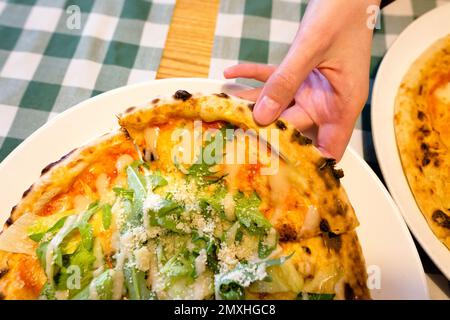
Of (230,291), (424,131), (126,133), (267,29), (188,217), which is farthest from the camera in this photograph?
(267,29)

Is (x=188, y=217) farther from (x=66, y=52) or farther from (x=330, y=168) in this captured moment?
(x=66, y=52)

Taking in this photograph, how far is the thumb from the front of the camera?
1.31m

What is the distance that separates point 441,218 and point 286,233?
603 mm

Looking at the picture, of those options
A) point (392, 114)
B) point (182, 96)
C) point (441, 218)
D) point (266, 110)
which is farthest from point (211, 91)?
point (441, 218)

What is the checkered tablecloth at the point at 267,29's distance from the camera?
2.03m

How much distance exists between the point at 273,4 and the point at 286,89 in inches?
41.7

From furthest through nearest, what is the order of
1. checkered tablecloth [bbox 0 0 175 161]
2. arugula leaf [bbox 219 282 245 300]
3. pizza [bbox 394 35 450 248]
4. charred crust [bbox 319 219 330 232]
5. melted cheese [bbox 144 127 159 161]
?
checkered tablecloth [bbox 0 0 175 161], pizza [bbox 394 35 450 248], melted cheese [bbox 144 127 159 161], charred crust [bbox 319 219 330 232], arugula leaf [bbox 219 282 245 300]

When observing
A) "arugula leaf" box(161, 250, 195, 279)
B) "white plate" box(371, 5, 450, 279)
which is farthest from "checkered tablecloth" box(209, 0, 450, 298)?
"arugula leaf" box(161, 250, 195, 279)

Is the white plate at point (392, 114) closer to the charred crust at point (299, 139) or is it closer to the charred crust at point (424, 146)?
the charred crust at point (424, 146)

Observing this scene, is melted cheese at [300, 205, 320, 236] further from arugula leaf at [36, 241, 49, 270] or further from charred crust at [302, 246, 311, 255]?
arugula leaf at [36, 241, 49, 270]

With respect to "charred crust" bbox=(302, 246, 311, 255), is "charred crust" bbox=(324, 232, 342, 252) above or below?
above

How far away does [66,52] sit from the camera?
2018mm
